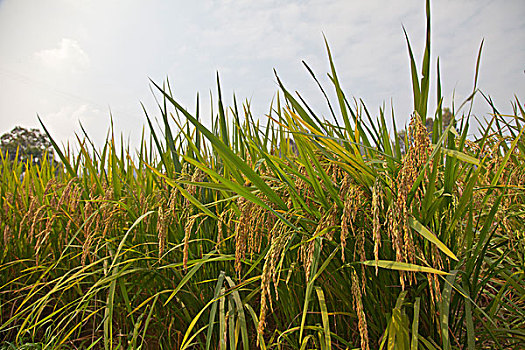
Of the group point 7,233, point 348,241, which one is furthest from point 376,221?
point 7,233

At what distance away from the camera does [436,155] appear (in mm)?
1076

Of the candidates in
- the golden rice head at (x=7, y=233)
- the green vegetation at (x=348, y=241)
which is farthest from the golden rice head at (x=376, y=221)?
the golden rice head at (x=7, y=233)

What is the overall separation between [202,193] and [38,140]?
108 feet

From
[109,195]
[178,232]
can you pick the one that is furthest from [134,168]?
[178,232]

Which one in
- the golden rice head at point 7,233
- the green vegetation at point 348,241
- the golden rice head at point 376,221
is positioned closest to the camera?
the golden rice head at point 376,221

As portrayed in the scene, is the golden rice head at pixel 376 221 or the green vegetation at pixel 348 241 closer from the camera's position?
the golden rice head at pixel 376 221

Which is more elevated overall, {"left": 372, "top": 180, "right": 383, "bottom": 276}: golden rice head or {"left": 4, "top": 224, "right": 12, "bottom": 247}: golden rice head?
{"left": 4, "top": 224, "right": 12, "bottom": 247}: golden rice head

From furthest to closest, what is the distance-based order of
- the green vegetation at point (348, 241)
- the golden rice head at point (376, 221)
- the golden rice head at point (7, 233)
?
the golden rice head at point (7, 233) < the green vegetation at point (348, 241) < the golden rice head at point (376, 221)

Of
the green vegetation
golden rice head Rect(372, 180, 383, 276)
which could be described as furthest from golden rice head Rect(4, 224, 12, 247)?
golden rice head Rect(372, 180, 383, 276)

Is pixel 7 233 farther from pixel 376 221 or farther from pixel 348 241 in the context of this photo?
pixel 376 221

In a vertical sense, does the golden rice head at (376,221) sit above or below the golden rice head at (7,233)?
below

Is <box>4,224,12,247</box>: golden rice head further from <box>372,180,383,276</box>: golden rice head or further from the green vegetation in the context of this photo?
<box>372,180,383,276</box>: golden rice head

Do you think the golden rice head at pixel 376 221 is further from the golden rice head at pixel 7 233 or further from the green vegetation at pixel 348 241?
the golden rice head at pixel 7 233

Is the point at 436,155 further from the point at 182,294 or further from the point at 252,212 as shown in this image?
the point at 182,294
